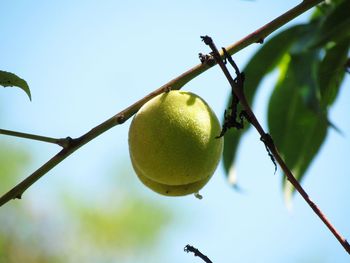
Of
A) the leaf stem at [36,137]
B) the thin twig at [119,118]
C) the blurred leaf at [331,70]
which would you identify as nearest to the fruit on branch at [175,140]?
the thin twig at [119,118]

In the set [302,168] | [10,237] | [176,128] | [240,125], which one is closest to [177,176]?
[176,128]

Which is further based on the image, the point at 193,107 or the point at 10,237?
the point at 10,237

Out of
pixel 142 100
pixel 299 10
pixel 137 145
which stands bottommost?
pixel 137 145

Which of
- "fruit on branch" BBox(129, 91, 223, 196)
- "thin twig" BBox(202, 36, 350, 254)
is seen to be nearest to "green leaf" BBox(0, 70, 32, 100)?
"fruit on branch" BBox(129, 91, 223, 196)

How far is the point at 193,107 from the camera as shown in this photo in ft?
6.97

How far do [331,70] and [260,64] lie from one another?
1.04ft

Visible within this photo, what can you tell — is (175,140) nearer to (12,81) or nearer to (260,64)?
(260,64)

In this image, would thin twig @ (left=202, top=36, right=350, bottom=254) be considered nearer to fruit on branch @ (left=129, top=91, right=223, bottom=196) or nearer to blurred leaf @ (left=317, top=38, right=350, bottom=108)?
fruit on branch @ (left=129, top=91, right=223, bottom=196)

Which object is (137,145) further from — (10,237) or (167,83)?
(10,237)

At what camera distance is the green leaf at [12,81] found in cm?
218

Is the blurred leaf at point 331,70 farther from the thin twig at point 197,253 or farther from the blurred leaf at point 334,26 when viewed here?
the thin twig at point 197,253

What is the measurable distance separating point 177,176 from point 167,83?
1.22ft

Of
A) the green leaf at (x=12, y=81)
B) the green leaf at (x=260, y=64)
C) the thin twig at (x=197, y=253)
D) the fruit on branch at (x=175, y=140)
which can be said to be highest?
the green leaf at (x=12, y=81)

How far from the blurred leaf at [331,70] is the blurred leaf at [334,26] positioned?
42 centimetres
